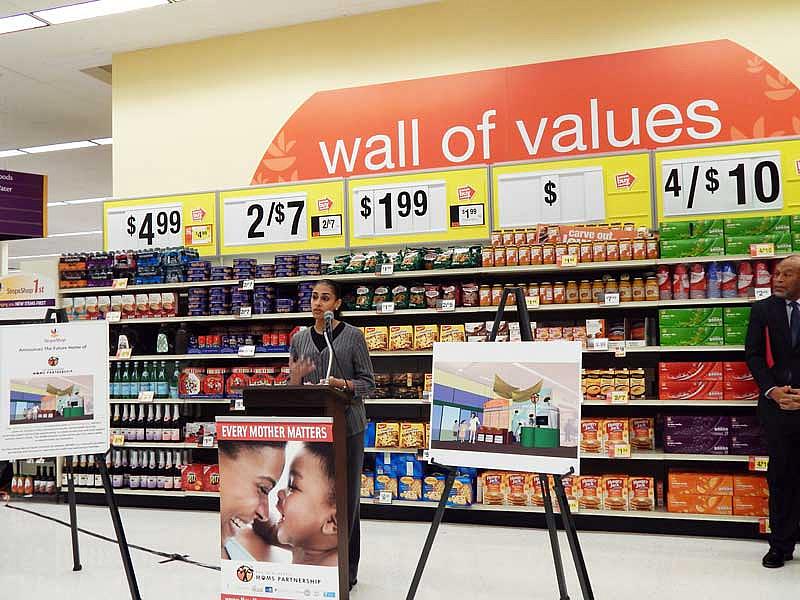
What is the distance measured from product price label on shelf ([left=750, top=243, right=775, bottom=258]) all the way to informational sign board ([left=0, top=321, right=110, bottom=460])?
14.2ft

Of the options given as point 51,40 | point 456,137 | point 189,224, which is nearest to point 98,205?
point 51,40

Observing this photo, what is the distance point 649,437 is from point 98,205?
1442 cm

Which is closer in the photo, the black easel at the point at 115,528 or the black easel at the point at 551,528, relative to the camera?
the black easel at the point at 551,528

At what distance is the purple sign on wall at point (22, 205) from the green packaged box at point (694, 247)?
25.2 feet

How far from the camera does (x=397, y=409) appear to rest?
683cm

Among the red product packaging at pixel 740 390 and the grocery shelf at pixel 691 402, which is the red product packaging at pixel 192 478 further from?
the red product packaging at pixel 740 390

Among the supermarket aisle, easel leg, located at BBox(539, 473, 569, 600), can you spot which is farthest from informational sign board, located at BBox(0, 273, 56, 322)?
easel leg, located at BBox(539, 473, 569, 600)

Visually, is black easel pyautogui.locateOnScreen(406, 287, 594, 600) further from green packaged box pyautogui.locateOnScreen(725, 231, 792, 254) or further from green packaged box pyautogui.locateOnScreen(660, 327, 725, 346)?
green packaged box pyautogui.locateOnScreen(725, 231, 792, 254)

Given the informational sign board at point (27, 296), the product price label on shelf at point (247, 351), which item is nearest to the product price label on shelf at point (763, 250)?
the product price label on shelf at point (247, 351)

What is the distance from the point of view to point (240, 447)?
11.1 feet

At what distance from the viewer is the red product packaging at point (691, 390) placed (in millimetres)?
5504

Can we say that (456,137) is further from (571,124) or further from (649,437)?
(649,437)

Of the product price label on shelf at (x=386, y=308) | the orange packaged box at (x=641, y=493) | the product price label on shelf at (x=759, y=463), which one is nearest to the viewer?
the product price label on shelf at (x=759, y=463)

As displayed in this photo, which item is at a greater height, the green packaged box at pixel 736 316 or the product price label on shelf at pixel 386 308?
the product price label on shelf at pixel 386 308
